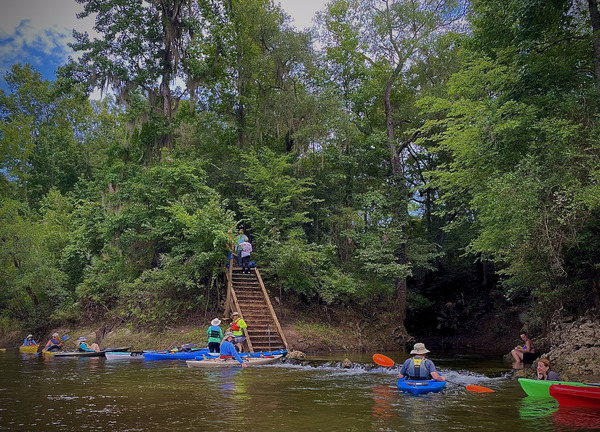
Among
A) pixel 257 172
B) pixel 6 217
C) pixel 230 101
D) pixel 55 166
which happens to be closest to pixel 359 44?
pixel 230 101

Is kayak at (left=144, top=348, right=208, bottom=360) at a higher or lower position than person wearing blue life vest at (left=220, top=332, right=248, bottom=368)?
Answer: lower

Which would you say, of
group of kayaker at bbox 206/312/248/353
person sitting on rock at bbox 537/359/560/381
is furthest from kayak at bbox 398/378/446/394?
group of kayaker at bbox 206/312/248/353

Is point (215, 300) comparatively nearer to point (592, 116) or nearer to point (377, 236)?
point (377, 236)

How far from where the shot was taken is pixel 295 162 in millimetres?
25297

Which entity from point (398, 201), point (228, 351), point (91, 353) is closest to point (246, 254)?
point (228, 351)

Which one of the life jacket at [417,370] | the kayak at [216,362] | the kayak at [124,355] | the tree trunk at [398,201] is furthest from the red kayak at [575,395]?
the tree trunk at [398,201]

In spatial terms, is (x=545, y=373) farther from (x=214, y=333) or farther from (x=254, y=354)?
(x=214, y=333)

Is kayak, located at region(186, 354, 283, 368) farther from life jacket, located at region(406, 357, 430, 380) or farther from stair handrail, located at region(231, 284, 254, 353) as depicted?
life jacket, located at region(406, 357, 430, 380)

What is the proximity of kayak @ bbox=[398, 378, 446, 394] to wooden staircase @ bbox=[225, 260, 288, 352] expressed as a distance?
7.88 metres

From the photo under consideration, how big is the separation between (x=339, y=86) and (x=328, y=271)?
11356mm

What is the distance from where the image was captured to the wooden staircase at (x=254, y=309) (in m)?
17.4

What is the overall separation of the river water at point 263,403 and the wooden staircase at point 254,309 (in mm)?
3747

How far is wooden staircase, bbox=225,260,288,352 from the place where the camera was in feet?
57.1

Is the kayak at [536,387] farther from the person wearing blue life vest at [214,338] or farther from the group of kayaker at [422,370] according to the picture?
the person wearing blue life vest at [214,338]
